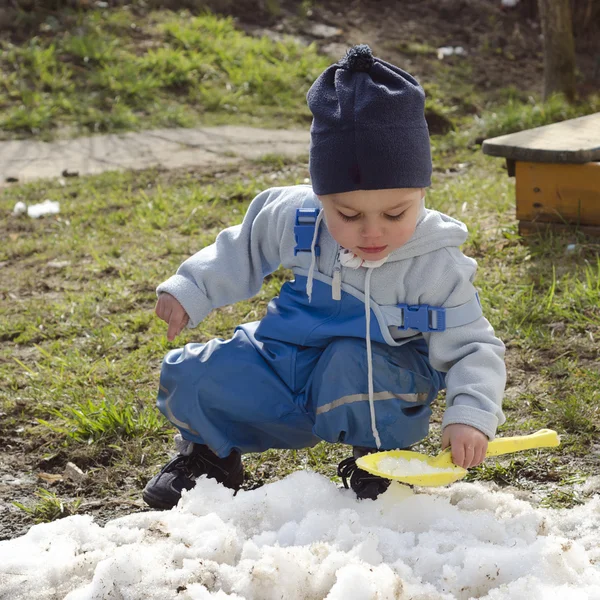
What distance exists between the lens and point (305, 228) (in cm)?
210

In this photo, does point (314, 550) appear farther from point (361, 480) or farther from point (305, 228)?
point (305, 228)

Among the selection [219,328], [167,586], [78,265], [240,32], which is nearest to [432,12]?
[240,32]

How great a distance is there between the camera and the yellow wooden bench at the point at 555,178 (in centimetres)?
342

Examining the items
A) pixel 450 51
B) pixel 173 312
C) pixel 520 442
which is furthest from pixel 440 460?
pixel 450 51

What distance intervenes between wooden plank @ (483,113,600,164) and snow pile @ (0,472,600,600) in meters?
1.80

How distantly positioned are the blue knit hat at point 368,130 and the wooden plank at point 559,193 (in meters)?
1.72

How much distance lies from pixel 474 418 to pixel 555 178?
1.88m

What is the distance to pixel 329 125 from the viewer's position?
189cm

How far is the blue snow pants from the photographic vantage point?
6.70 ft

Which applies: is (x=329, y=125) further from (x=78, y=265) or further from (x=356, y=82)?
(x=78, y=265)

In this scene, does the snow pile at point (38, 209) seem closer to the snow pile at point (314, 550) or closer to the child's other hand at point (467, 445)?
the snow pile at point (314, 550)

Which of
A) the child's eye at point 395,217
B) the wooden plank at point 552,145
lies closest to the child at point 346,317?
the child's eye at point 395,217

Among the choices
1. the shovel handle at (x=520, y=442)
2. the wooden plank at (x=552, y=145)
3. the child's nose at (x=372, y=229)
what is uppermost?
the child's nose at (x=372, y=229)

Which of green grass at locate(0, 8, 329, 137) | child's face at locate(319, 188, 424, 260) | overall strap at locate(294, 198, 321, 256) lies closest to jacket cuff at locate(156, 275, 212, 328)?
overall strap at locate(294, 198, 321, 256)
